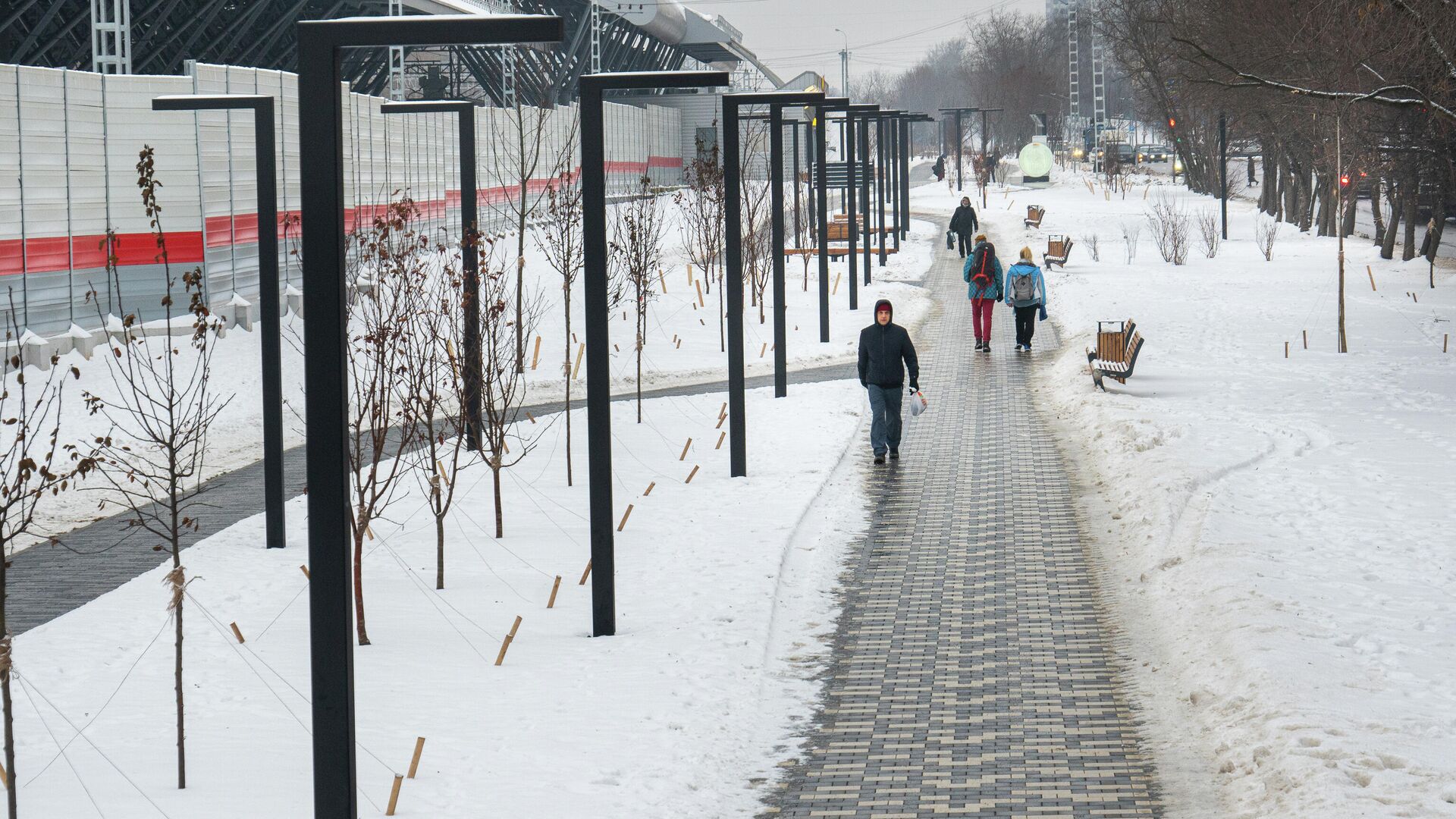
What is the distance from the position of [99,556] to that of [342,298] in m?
6.97

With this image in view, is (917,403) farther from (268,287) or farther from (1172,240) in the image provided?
(1172,240)

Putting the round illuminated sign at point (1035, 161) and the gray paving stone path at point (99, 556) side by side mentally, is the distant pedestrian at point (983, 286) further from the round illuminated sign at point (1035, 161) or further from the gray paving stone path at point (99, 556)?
the round illuminated sign at point (1035, 161)

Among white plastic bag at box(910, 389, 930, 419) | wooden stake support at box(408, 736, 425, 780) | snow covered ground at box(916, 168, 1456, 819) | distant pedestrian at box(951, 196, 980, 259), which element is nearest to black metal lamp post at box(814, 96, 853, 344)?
snow covered ground at box(916, 168, 1456, 819)

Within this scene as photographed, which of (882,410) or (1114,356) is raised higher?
(1114,356)

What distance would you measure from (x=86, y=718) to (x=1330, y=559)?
7.30m

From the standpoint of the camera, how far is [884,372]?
13977 mm

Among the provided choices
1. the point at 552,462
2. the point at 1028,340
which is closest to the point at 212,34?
the point at 1028,340

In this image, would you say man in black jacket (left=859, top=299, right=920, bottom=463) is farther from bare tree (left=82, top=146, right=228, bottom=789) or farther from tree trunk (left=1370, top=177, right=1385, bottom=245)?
tree trunk (left=1370, top=177, right=1385, bottom=245)

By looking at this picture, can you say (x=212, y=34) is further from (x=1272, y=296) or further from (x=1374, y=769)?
(x=1374, y=769)

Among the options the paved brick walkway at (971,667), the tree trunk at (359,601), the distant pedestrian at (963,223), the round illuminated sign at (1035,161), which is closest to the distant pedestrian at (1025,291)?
the paved brick walkway at (971,667)

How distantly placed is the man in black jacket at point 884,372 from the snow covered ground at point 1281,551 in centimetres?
164

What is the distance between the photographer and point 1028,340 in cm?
2159

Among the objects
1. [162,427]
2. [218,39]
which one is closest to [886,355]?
[162,427]

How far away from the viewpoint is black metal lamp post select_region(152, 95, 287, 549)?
35.9 ft
